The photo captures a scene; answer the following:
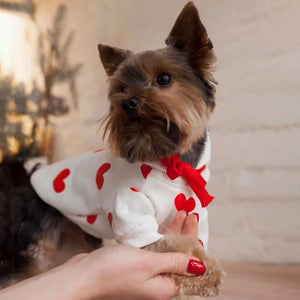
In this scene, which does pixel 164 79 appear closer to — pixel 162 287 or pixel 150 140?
pixel 150 140

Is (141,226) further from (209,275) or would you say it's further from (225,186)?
(225,186)

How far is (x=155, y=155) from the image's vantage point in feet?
3.65

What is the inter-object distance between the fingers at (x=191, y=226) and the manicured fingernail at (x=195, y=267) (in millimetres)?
122

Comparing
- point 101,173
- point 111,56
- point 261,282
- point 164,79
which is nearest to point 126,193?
point 101,173

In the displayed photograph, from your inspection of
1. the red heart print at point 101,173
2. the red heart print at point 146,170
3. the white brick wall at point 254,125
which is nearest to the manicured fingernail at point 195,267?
the red heart print at point 146,170

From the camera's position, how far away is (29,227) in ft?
4.79

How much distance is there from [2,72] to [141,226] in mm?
1356

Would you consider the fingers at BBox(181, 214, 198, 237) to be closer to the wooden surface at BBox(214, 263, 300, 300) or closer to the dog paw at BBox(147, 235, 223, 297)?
the dog paw at BBox(147, 235, 223, 297)

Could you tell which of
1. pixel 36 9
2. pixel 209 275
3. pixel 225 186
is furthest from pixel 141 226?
pixel 36 9

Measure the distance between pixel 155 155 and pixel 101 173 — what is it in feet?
0.77

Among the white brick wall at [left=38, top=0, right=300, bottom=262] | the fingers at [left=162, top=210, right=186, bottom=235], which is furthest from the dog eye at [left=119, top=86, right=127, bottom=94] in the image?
the white brick wall at [left=38, top=0, right=300, bottom=262]

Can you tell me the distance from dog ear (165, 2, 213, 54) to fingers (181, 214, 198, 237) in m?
0.45

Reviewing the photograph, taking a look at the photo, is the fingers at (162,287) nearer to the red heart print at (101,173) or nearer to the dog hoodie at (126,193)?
the dog hoodie at (126,193)

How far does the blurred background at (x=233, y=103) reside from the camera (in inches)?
60.8
